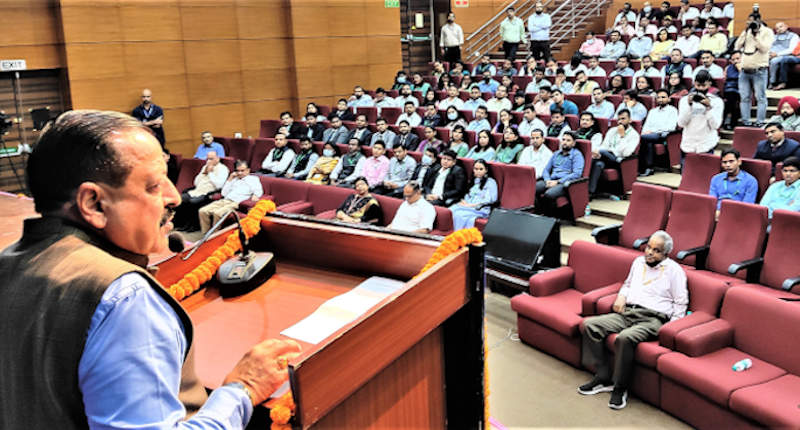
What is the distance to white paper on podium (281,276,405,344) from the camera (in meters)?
1.11

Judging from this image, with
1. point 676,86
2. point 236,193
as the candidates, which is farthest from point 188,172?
point 676,86

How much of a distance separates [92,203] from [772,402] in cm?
276

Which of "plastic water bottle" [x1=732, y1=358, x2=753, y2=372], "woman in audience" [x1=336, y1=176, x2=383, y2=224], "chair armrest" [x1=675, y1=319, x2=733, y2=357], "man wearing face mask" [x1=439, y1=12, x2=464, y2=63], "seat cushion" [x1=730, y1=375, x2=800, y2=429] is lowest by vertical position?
"seat cushion" [x1=730, y1=375, x2=800, y2=429]

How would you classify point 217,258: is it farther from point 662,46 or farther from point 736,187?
point 662,46

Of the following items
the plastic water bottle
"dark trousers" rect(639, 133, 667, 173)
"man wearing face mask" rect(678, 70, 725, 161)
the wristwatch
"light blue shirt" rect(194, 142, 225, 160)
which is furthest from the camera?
"light blue shirt" rect(194, 142, 225, 160)

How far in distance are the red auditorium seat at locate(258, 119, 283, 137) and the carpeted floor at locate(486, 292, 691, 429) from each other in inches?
223

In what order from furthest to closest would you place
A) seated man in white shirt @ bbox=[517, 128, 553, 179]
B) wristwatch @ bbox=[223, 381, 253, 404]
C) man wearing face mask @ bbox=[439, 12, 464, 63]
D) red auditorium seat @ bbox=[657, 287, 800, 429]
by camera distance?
man wearing face mask @ bbox=[439, 12, 464, 63] → seated man in white shirt @ bbox=[517, 128, 553, 179] → red auditorium seat @ bbox=[657, 287, 800, 429] → wristwatch @ bbox=[223, 381, 253, 404]

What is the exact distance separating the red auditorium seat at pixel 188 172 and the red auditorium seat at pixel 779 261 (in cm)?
536

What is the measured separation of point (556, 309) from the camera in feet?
12.2

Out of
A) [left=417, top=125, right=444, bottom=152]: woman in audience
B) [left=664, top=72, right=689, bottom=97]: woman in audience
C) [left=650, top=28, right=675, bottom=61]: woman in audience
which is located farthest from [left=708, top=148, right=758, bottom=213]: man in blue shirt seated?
[left=650, top=28, right=675, bottom=61]: woman in audience

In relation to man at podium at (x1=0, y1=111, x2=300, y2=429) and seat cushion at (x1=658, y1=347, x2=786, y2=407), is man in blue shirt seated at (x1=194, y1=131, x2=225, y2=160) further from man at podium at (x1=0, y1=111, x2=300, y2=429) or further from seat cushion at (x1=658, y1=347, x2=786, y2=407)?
man at podium at (x1=0, y1=111, x2=300, y2=429)

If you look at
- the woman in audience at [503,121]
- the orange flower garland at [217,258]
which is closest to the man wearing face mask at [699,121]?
the woman in audience at [503,121]

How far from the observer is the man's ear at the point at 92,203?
73cm

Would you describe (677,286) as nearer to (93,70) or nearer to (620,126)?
(620,126)
